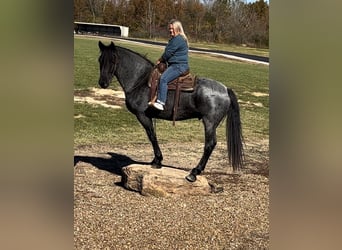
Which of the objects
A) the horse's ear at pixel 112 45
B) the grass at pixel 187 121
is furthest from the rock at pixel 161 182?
the horse's ear at pixel 112 45

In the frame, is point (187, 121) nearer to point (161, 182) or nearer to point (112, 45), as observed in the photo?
point (161, 182)

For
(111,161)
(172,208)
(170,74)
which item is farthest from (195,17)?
(172,208)

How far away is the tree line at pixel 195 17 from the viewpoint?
4.92m

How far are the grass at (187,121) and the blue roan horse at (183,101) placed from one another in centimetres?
11

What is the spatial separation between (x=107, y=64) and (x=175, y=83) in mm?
740

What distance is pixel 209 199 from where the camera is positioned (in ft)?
16.8

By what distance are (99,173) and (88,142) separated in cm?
37

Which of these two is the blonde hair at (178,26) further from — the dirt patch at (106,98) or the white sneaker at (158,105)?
the dirt patch at (106,98)

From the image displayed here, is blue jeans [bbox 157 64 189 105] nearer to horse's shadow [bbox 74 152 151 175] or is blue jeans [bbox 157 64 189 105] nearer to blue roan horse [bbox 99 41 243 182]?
blue roan horse [bbox 99 41 243 182]

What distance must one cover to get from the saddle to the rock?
75 centimetres

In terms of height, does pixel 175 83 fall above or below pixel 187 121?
above

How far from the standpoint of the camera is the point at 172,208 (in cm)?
496

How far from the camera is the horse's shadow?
211 inches
